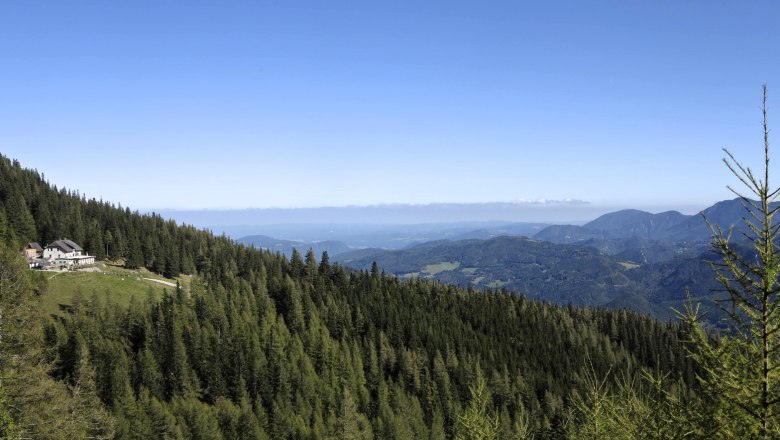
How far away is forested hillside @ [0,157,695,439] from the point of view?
7438 cm

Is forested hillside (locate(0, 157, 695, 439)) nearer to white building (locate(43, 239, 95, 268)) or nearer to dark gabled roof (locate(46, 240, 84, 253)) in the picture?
dark gabled roof (locate(46, 240, 84, 253))

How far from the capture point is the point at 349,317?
507ft

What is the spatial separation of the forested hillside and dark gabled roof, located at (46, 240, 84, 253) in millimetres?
8553

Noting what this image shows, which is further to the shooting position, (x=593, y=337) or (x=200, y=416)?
(x=593, y=337)

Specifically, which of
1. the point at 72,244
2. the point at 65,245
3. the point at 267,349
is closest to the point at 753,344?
the point at 267,349

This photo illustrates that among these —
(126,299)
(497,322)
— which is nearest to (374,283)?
(497,322)

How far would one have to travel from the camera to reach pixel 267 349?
122m

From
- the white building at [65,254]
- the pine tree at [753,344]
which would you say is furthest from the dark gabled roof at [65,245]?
the pine tree at [753,344]

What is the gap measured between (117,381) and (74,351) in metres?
13.1

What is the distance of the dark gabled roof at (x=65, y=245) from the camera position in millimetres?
150613

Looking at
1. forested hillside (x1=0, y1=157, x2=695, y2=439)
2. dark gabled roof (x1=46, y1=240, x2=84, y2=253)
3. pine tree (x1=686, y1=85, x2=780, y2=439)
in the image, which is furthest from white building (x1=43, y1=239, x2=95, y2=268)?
pine tree (x1=686, y1=85, x2=780, y2=439)

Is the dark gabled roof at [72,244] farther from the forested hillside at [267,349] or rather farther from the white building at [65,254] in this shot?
the forested hillside at [267,349]

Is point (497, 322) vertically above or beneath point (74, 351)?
beneath

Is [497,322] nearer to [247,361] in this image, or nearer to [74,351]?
[247,361]
